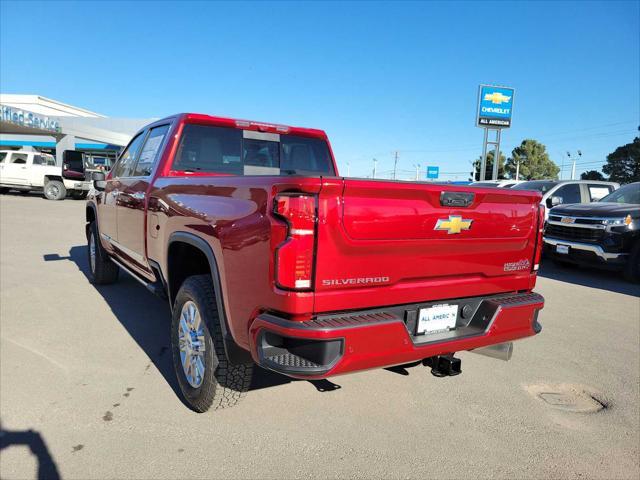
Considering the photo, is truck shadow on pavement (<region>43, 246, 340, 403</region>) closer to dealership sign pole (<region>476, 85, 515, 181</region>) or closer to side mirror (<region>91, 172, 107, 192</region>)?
side mirror (<region>91, 172, 107, 192</region>)

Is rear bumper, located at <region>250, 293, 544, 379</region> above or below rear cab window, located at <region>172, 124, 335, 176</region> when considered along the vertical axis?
below

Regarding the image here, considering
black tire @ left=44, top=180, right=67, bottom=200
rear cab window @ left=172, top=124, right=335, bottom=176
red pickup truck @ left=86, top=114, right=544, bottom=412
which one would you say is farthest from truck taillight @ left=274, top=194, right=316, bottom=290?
black tire @ left=44, top=180, right=67, bottom=200

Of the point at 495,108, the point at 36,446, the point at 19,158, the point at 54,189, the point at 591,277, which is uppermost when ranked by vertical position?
the point at 495,108

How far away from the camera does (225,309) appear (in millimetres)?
2480

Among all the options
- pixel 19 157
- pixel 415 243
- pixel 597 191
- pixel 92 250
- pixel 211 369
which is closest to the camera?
pixel 415 243

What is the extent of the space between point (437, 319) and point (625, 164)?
47728 mm

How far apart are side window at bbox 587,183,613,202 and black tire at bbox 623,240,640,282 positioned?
144 inches

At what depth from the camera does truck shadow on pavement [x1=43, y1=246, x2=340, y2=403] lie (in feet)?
11.2

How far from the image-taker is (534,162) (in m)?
61.7

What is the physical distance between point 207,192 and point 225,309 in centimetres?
74

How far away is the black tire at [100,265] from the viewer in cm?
574

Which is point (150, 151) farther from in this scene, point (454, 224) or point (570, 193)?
point (570, 193)

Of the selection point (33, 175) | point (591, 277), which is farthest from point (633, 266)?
point (33, 175)

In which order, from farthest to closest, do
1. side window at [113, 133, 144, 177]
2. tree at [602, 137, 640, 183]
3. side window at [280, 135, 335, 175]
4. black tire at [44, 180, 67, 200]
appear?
tree at [602, 137, 640, 183]
black tire at [44, 180, 67, 200]
side window at [113, 133, 144, 177]
side window at [280, 135, 335, 175]
